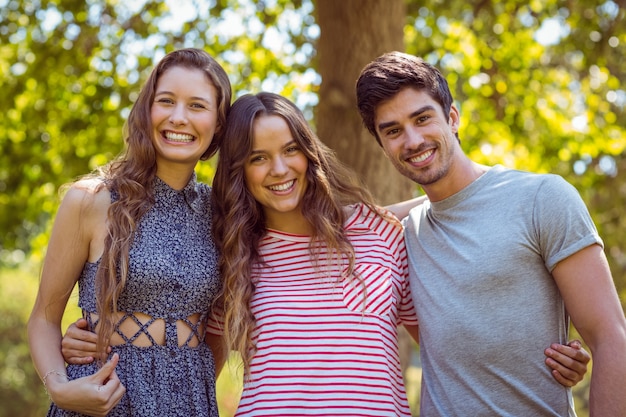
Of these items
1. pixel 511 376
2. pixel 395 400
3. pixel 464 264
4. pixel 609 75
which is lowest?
pixel 395 400

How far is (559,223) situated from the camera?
9.13 ft

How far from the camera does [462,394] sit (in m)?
2.95

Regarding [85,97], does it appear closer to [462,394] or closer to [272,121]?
[272,121]

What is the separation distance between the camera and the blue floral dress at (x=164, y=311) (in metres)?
2.96

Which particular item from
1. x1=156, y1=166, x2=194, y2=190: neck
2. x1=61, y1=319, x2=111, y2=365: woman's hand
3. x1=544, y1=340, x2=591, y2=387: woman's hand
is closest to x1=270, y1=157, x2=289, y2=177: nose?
x1=156, y1=166, x2=194, y2=190: neck

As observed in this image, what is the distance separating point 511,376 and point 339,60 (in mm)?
2883

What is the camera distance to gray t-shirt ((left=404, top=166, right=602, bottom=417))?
112 inches

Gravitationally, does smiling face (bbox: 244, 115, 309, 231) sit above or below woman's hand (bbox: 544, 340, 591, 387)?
above

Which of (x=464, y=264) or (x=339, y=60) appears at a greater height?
(x=339, y=60)

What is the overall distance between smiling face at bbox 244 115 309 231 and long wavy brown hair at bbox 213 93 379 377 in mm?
30

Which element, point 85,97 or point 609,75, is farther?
point 609,75

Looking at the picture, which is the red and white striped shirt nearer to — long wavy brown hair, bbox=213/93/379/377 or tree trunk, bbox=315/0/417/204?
long wavy brown hair, bbox=213/93/379/377

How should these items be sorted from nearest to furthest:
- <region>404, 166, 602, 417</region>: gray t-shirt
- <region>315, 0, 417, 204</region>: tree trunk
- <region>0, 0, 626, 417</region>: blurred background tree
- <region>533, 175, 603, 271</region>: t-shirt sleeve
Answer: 1. <region>533, 175, 603, 271</region>: t-shirt sleeve
2. <region>404, 166, 602, 417</region>: gray t-shirt
3. <region>315, 0, 417, 204</region>: tree trunk
4. <region>0, 0, 626, 417</region>: blurred background tree

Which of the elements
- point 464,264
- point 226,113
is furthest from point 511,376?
point 226,113
